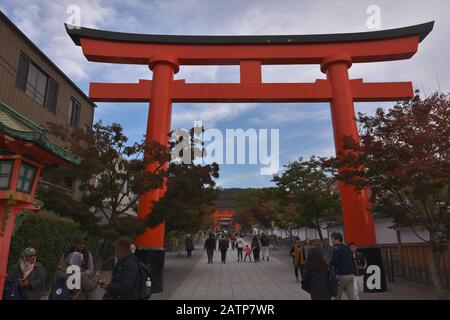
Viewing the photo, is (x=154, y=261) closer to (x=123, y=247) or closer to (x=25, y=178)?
(x=25, y=178)

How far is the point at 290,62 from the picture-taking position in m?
12.1

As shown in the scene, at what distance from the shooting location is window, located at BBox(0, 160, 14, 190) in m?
5.53

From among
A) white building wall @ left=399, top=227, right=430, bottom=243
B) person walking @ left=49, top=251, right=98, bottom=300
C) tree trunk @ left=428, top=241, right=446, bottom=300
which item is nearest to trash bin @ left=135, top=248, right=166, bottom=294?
person walking @ left=49, top=251, right=98, bottom=300

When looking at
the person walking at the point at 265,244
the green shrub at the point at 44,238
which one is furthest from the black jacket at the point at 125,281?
the person walking at the point at 265,244

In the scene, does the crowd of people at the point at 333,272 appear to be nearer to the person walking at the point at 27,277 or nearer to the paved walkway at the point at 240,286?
the paved walkway at the point at 240,286

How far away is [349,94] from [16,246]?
1112 centimetres

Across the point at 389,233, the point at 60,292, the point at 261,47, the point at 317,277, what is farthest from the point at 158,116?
the point at 389,233

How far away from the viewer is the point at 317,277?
205 inches

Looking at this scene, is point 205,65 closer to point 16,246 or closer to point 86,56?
point 86,56

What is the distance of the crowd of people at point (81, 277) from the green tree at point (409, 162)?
668cm

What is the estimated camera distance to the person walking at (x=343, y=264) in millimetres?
6184

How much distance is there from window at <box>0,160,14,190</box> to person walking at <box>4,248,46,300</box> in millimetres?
1285

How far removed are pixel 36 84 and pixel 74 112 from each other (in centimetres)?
316

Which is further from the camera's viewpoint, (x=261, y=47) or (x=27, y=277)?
(x=261, y=47)
